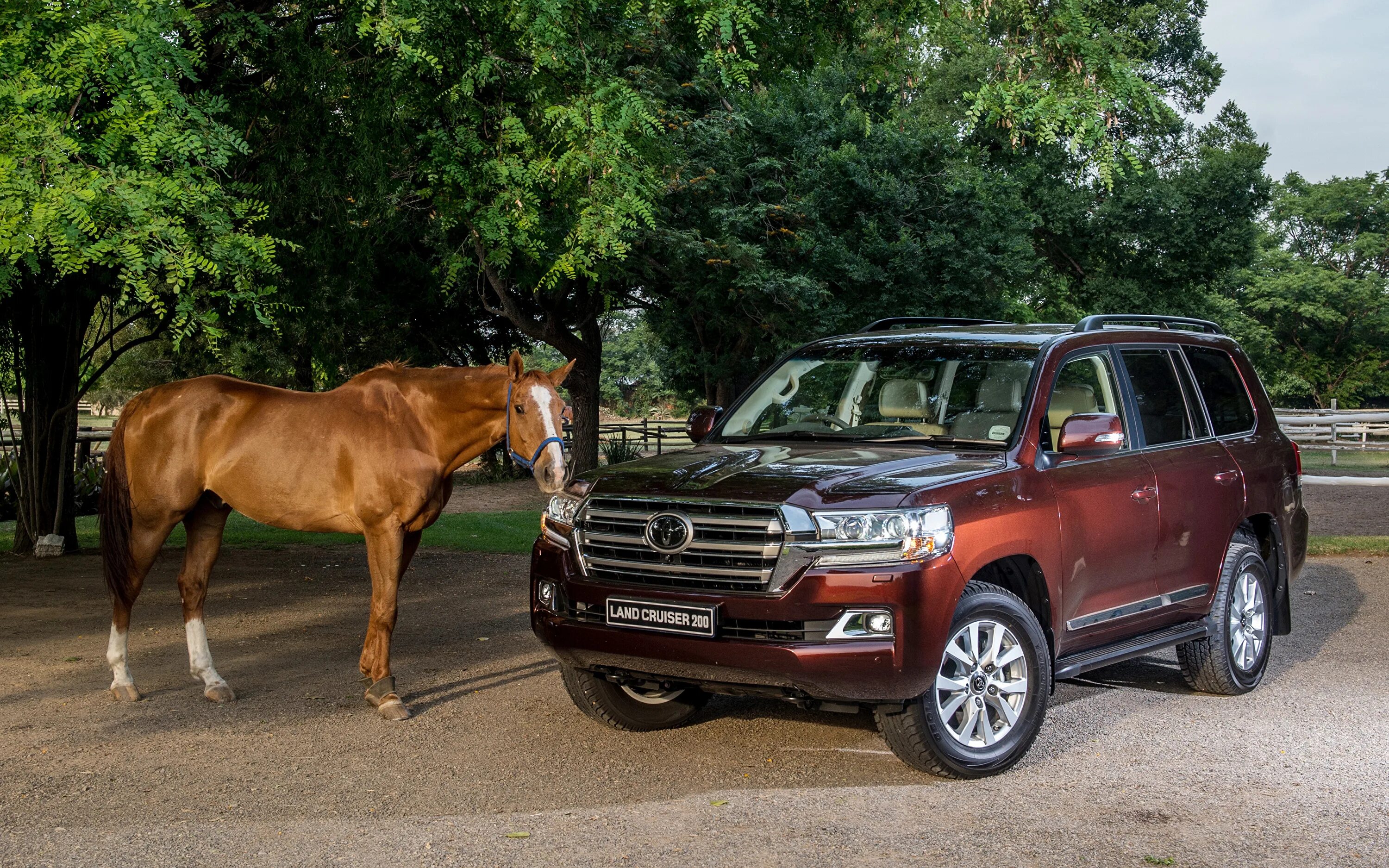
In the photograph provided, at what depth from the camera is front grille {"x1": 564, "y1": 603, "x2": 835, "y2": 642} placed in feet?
17.5

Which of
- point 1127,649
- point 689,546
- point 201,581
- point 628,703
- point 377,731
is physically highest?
point 689,546

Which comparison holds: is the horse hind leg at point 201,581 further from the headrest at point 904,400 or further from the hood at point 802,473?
the headrest at point 904,400

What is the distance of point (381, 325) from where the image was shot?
24688 millimetres

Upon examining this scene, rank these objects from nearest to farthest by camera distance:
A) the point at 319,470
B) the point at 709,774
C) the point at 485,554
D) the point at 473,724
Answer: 1. the point at 709,774
2. the point at 473,724
3. the point at 319,470
4. the point at 485,554

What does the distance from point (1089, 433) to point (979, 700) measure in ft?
4.56

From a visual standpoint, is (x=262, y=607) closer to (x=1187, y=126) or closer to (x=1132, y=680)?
(x=1132, y=680)

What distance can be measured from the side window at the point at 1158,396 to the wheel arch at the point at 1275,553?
1.01m

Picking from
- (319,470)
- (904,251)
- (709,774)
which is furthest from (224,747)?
(904,251)

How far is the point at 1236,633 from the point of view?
755cm

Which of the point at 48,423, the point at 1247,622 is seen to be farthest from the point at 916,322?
the point at 48,423

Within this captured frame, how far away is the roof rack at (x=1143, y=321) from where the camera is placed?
7.12 meters

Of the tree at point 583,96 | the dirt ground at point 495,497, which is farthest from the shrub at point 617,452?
the tree at point 583,96

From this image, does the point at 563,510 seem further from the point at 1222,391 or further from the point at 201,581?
the point at 1222,391

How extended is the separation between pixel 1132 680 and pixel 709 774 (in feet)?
10.9
